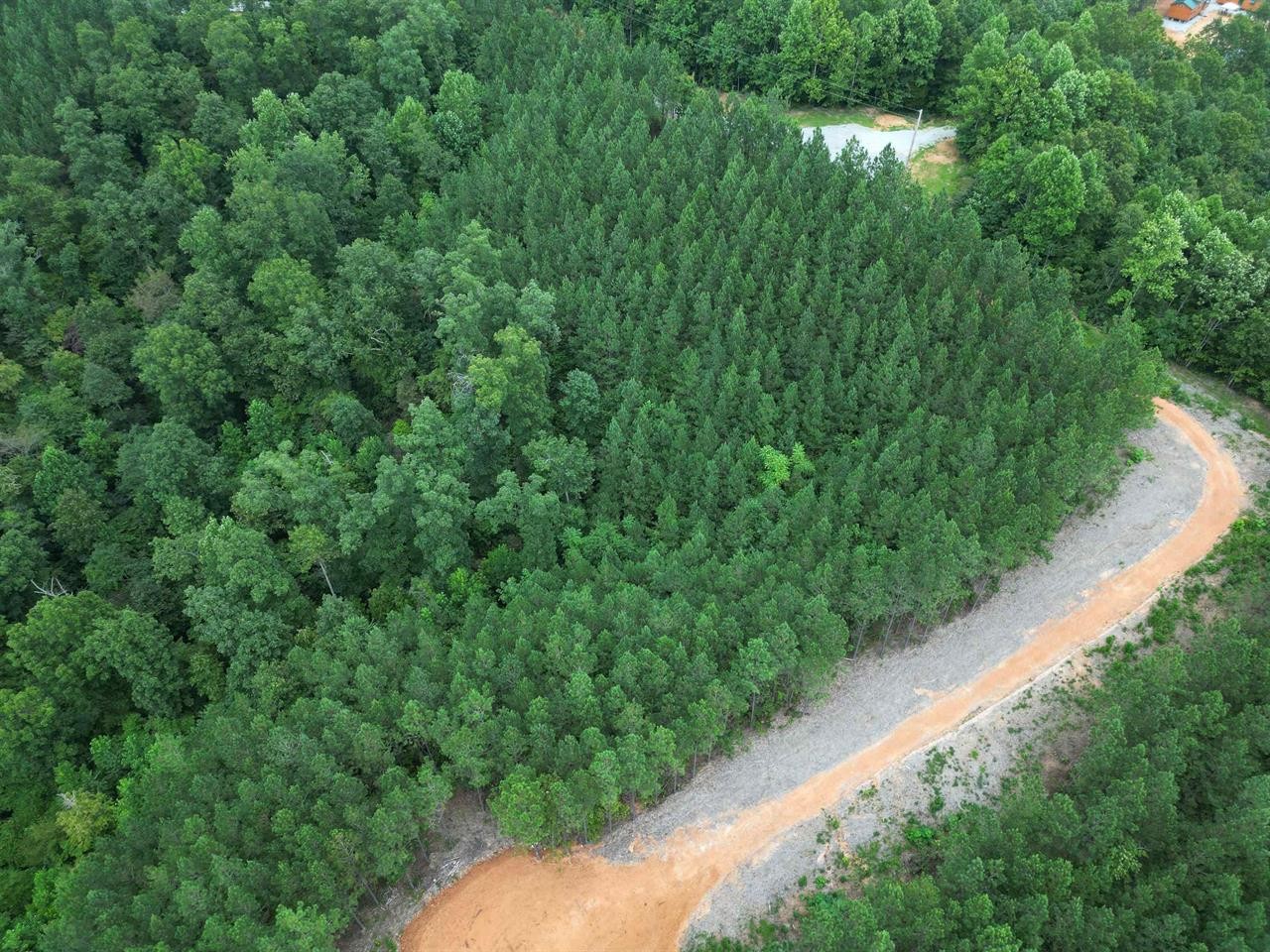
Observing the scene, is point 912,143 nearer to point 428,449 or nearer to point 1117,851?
point 428,449

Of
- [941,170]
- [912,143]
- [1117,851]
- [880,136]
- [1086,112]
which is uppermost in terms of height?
[1086,112]

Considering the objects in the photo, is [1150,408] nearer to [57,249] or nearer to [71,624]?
[71,624]

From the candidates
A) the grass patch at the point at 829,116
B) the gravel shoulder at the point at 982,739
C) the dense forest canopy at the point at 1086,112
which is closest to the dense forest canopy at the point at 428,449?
the gravel shoulder at the point at 982,739

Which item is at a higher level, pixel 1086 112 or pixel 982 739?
pixel 1086 112

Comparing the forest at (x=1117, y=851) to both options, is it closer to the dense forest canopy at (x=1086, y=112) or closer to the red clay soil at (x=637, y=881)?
the red clay soil at (x=637, y=881)

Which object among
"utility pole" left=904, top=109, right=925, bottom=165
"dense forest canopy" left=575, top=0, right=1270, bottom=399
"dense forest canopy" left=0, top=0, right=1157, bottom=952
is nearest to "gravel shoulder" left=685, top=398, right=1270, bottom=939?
"dense forest canopy" left=0, top=0, right=1157, bottom=952

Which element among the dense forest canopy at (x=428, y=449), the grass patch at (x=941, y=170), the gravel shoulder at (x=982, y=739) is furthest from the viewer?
the grass patch at (x=941, y=170)

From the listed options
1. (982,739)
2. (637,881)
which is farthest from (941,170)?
(637,881)
